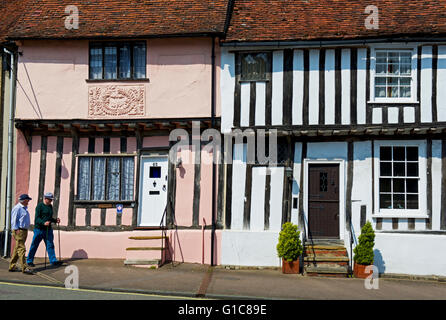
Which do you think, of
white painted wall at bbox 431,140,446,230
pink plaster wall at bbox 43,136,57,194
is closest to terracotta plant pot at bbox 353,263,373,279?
white painted wall at bbox 431,140,446,230

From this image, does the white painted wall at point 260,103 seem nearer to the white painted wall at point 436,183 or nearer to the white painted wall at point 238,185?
the white painted wall at point 238,185

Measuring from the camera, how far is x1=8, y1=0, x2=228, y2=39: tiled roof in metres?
14.4

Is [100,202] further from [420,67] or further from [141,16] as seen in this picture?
[420,67]

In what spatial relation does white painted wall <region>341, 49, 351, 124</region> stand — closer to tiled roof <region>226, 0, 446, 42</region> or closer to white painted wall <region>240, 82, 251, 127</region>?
tiled roof <region>226, 0, 446, 42</region>

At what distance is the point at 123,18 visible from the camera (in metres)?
15.0

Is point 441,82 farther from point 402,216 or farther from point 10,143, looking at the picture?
point 10,143

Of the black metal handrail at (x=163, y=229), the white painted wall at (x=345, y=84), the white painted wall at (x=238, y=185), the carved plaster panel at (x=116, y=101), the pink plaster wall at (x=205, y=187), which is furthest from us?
the carved plaster panel at (x=116, y=101)

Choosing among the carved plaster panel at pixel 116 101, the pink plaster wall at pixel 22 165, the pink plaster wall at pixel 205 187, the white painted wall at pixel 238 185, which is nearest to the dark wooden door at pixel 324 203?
the white painted wall at pixel 238 185

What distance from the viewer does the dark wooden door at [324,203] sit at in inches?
547

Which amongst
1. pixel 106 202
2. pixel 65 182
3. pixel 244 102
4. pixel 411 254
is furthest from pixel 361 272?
pixel 65 182

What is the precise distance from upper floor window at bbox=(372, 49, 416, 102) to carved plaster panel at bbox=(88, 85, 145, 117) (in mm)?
6264

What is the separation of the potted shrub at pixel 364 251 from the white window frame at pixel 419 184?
2.96 feet

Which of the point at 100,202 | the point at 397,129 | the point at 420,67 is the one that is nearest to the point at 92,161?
the point at 100,202

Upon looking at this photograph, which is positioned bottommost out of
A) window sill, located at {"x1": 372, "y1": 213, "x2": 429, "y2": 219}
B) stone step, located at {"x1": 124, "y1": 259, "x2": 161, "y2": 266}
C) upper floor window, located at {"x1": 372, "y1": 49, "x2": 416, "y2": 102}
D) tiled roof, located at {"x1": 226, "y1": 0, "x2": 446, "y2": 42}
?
stone step, located at {"x1": 124, "y1": 259, "x2": 161, "y2": 266}
